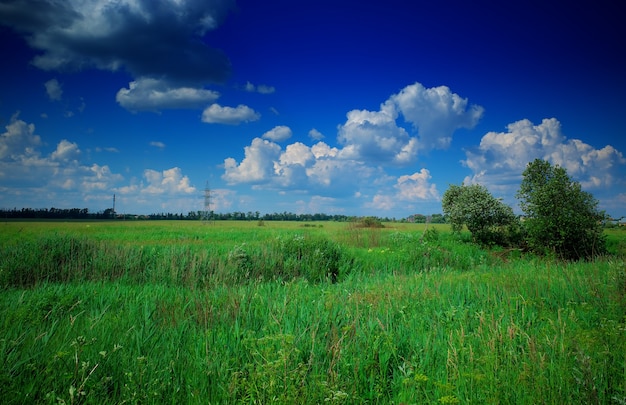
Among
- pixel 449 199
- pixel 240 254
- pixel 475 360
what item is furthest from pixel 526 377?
pixel 449 199

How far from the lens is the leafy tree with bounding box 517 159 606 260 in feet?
61.4

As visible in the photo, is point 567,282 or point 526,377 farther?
point 567,282

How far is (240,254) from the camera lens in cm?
1400

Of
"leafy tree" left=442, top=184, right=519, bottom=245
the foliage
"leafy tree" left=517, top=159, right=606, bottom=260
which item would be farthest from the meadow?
the foliage

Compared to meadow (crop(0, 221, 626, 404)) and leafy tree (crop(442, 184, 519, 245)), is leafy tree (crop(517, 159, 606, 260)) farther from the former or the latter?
meadow (crop(0, 221, 626, 404))

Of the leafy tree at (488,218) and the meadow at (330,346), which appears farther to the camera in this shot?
the leafy tree at (488,218)

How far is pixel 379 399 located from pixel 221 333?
2769mm

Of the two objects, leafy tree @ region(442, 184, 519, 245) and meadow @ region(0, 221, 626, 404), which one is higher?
leafy tree @ region(442, 184, 519, 245)

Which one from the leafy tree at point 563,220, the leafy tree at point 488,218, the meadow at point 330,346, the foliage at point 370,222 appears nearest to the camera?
the meadow at point 330,346

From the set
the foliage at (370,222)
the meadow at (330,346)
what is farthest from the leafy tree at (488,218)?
the foliage at (370,222)

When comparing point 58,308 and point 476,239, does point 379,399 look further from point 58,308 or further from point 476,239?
point 476,239

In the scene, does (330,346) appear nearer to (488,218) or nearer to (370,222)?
(488,218)

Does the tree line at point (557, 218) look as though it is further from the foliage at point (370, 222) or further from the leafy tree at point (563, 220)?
the foliage at point (370, 222)

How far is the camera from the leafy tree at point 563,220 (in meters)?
18.7
